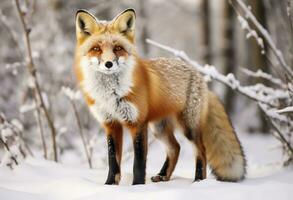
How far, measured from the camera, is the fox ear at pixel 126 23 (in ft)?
13.7

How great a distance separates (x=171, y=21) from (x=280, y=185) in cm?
2148

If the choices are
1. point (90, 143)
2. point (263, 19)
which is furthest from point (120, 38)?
point (263, 19)

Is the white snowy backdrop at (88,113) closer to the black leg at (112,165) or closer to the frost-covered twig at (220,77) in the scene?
the frost-covered twig at (220,77)

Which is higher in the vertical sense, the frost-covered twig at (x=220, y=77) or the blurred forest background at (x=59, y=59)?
the blurred forest background at (x=59, y=59)

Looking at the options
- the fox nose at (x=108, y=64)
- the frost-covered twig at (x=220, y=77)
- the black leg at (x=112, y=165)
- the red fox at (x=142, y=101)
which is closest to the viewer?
the fox nose at (x=108, y=64)

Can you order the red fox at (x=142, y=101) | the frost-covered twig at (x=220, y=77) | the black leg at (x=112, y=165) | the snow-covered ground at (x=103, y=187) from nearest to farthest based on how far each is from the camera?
the snow-covered ground at (x=103, y=187) < the red fox at (x=142, y=101) < the black leg at (x=112, y=165) < the frost-covered twig at (x=220, y=77)

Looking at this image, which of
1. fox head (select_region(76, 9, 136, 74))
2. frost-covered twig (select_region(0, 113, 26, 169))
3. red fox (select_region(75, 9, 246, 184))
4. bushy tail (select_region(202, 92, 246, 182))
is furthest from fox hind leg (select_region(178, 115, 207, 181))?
frost-covered twig (select_region(0, 113, 26, 169))

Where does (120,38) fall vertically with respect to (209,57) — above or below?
below

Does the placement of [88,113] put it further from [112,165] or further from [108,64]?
[108,64]

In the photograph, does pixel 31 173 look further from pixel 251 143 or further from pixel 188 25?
pixel 188 25

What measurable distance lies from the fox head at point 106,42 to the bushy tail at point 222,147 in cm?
118

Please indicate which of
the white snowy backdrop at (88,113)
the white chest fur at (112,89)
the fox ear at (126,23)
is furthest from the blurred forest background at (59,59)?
the fox ear at (126,23)

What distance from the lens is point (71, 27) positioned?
38.8 ft

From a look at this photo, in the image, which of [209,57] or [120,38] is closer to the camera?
[120,38]
